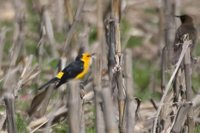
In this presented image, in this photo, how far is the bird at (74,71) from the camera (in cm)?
754

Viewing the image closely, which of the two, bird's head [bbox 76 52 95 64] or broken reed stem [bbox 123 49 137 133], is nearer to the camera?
broken reed stem [bbox 123 49 137 133]

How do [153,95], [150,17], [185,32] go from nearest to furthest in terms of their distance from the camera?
[185,32] → [153,95] → [150,17]

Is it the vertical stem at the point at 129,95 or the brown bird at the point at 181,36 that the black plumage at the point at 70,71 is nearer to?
the brown bird at the point at 181,36

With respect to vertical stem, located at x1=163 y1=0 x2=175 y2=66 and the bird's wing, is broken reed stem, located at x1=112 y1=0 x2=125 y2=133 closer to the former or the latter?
vertical stem, located at x1=163 y1=0 x2=175 y2=66

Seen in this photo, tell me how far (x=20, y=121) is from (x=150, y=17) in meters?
6.52

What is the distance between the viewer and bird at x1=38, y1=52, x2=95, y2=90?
7.54 meters

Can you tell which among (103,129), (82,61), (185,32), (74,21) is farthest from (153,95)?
(103,129)

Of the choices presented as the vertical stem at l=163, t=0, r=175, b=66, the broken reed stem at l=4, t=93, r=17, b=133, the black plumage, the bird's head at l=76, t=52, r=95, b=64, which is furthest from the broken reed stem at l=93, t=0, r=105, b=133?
the bird's head at l=76, t=52, r=95, b=64

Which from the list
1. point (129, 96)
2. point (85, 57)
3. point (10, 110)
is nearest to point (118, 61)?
point (129, 96)

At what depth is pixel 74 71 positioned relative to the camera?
7.73 m

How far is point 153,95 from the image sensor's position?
902cm

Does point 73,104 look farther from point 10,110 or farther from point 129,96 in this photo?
point 10,110

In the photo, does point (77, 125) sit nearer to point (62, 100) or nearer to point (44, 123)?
point (44, 123)

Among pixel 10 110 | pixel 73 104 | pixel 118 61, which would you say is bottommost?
pixel 10 110
